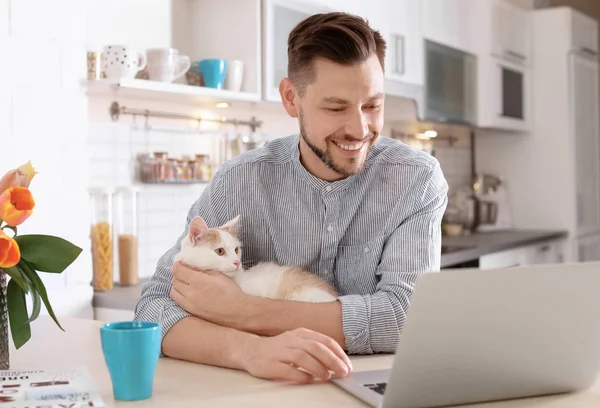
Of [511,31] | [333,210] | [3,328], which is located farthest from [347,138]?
[511,31]

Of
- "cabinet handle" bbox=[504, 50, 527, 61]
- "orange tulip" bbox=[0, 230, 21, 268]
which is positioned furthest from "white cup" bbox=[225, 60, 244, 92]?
"cabinet handle" bbox=[504, 50, 527, 61]

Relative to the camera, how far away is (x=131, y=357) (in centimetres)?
107

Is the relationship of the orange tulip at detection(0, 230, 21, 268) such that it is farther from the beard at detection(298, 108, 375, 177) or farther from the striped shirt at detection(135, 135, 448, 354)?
the beard at detection(298, 108, 375, 177)

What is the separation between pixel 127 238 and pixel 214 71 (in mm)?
655

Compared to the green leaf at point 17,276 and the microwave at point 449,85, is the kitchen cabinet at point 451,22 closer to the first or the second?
the microwave at point 449,85

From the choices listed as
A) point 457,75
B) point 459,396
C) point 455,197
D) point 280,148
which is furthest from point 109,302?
point 455,197

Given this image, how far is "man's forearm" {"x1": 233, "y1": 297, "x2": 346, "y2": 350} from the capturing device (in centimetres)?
139

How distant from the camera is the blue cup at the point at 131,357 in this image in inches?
41.6

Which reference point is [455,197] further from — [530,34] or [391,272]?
[391,272]

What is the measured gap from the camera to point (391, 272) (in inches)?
60.8

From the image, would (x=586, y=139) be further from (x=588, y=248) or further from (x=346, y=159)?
(x=346, y=159)

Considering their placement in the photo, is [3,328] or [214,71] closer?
[3,328]

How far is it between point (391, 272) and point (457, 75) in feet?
9.12

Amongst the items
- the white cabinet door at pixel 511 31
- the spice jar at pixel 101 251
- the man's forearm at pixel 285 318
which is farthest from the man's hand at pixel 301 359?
the white cabinet door at pixel 511 31
